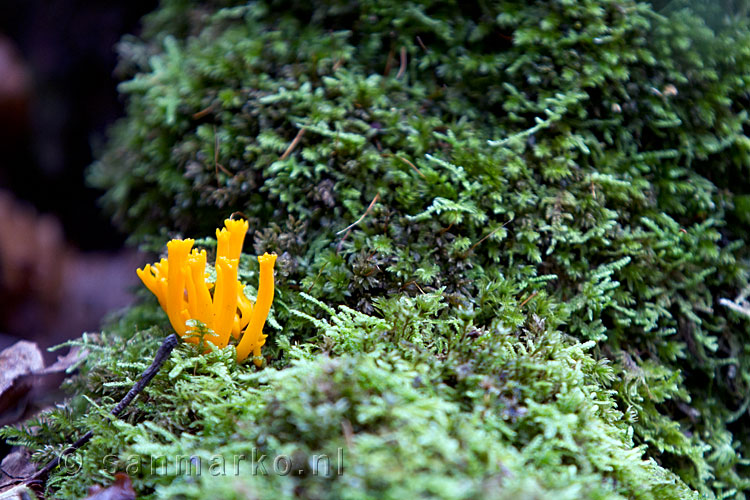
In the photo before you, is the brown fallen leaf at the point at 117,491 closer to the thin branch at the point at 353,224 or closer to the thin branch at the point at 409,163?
the thin branch at the point at 353,224

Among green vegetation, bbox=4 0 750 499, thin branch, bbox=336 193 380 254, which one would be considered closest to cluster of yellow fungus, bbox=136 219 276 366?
green vegetation, bbox=4 0 750 499

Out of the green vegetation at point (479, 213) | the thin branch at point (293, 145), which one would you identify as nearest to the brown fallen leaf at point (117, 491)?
the green vegetation at point (479, 213)

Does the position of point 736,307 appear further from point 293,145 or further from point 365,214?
point 293,145

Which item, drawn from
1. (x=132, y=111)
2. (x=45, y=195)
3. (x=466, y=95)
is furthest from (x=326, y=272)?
(x=45, y=195)

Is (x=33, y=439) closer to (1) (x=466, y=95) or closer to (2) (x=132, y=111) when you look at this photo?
(2) (x=132, y=111)

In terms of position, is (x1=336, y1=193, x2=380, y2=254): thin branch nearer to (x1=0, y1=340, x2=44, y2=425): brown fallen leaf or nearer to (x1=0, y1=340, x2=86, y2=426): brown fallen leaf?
(x1=0, y1=340, x2=86, y2=426): brown fallen leaf
